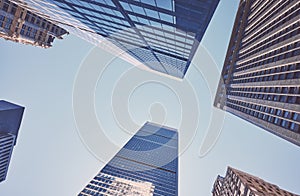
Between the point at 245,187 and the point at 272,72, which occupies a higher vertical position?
the point at 272,72

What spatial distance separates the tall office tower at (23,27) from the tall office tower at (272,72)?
62651 millimetres

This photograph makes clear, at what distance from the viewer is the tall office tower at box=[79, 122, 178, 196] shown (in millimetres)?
119094

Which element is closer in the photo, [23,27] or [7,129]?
[23,27]

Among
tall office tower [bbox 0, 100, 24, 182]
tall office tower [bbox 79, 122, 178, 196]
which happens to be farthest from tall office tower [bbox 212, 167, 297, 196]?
tall office tower [bbox 0, 100, 24, 182]

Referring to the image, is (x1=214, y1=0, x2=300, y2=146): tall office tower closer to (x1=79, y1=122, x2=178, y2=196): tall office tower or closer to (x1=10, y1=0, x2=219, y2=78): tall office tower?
(x1=10, y1=0, x2=219, y2=78): tall office tower

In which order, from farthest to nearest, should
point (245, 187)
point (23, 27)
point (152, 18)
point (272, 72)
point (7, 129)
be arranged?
point (7, 129) → point (23, 27) → point (272, 72) → point (245, 187) → point (152, 18)

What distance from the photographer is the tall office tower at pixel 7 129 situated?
130 metres

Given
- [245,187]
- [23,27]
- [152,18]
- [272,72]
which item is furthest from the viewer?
[23,27]

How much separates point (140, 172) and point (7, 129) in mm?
70532

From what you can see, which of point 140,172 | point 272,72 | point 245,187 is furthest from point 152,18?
point 140,172

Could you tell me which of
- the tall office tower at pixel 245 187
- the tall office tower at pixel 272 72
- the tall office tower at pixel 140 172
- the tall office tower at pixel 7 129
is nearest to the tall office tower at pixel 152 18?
the tall office tower at pixel 272 72

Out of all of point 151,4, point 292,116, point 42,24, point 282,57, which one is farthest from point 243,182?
point 42,24

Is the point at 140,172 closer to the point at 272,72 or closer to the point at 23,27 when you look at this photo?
the point at 23,27

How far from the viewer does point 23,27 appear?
81.9m
